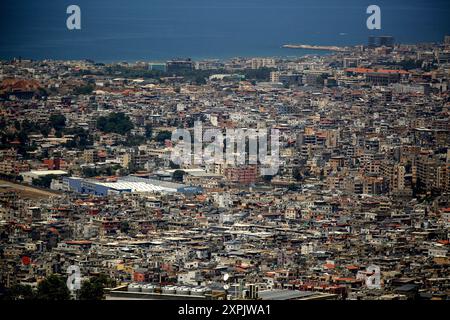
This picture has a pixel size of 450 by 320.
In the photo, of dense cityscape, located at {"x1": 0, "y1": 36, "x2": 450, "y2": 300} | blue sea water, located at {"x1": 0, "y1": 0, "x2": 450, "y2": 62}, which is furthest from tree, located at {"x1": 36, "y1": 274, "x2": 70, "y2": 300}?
blue sea water, located at {"x1": 0, "y1": 0, "x2": 450, "y2": 62}

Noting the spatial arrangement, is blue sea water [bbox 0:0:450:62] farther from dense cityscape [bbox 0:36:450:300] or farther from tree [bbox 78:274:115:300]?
tree [bbox 78:274:115:300]

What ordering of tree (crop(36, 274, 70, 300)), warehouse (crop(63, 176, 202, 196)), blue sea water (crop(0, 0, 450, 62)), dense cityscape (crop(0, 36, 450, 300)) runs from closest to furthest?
tree (crop(36, 274, 70, 300)) → dense cityscape (crop(0, 36, 450, 300)) → warehouse (crop(63, 176, 202, 196)) → blue sea water (crop(0, 0, 450, 62))

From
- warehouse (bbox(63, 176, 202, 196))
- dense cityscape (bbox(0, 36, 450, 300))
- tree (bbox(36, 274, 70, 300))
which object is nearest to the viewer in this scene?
tree (bbox(36, 274, 70, 300))

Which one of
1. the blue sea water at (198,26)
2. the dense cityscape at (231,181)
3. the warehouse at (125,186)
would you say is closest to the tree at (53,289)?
the dense cityscape at (231,181)

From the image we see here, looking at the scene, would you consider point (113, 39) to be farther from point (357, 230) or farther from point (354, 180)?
point (357, 230)

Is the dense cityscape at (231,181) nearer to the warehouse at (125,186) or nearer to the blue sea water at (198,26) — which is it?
the warehouse at (125,186)

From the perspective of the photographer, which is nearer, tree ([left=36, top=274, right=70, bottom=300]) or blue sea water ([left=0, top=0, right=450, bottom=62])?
tree ([left=36, top=274, right=70, bottom=300])
